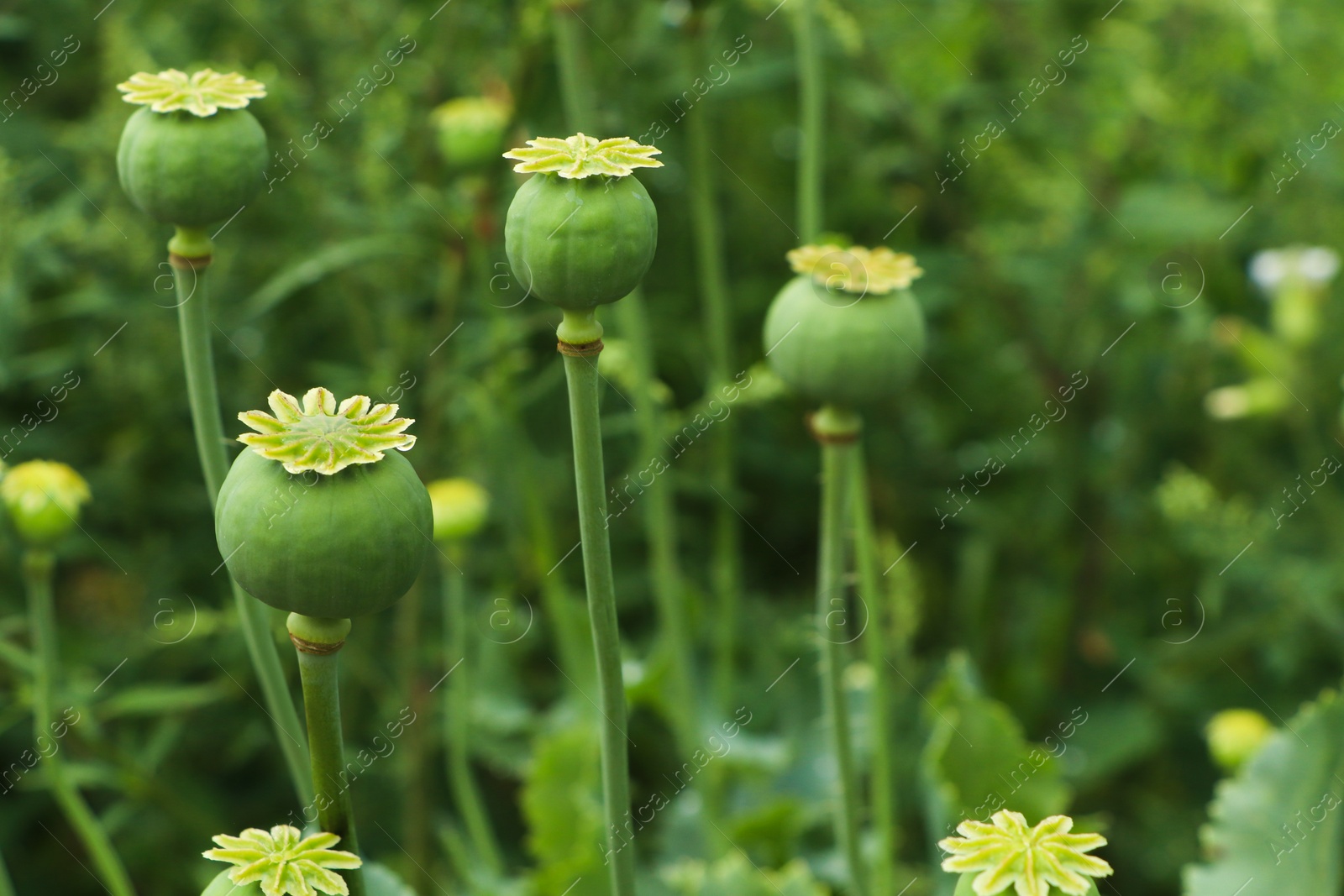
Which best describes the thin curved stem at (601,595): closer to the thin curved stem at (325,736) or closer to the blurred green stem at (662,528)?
the thin curved stem at (325,736)

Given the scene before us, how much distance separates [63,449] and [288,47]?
1.24ft

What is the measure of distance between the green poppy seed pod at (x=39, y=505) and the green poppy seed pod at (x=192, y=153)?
0.76ft

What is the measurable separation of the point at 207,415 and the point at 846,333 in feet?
0.82

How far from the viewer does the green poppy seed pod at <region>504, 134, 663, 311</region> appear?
0.39m

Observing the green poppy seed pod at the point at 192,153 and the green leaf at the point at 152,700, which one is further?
the green leaf at the point at 152,700

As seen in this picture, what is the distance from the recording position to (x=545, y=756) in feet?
3.10

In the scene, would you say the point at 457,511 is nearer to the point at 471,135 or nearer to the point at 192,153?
the point at 471,135

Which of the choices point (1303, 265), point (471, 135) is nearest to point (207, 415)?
point (471, 135)

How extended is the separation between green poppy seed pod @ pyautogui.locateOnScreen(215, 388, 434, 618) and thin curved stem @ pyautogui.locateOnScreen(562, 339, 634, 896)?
0.05 meters

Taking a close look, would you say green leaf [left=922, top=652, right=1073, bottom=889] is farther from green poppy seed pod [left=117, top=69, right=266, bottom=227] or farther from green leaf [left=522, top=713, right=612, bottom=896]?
green poppy seed pod [left=117, top=69, right=266, bottom=227]

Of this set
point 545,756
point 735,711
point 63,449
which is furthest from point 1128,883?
point 63,449

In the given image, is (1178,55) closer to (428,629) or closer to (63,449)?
(428,629)

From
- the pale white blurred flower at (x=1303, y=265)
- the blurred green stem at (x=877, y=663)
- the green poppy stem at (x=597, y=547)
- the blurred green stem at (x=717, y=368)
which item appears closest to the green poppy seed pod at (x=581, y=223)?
the green poppy stem at (x=597, y=547)

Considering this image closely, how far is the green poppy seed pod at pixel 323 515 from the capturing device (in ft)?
1.18
